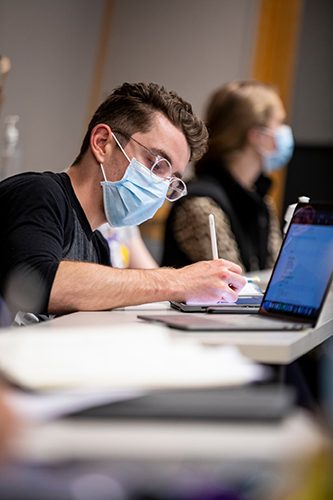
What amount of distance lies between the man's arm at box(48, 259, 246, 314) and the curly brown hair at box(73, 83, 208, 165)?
0.50 metres

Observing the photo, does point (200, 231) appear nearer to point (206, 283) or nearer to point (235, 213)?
point (235, 213)

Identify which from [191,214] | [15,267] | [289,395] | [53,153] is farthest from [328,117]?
[289,395]

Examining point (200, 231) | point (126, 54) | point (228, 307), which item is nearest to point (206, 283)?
point (228, 307)

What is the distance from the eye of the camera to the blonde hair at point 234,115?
2.49 metres

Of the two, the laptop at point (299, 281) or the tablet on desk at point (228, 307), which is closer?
the laptop at point (299, 281)

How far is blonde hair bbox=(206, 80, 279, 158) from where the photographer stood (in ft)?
8.16

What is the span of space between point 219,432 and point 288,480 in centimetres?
6

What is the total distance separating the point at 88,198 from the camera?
150 centimetres

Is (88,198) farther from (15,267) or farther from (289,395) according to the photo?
(289,395)

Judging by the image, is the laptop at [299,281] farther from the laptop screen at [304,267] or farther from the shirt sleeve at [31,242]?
the shirt sleeve at [31,242]

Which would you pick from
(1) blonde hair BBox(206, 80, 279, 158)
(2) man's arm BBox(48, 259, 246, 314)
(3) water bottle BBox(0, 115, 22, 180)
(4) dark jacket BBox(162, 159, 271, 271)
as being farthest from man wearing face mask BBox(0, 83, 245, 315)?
(3) water bottle BBox(0, 115, 22, 180)

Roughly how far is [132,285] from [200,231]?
96cm

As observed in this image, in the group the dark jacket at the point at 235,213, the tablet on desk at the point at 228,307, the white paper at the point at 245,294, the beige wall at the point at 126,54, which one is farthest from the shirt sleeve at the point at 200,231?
the beige wall at the point at 126,54

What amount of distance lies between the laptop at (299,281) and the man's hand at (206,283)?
3cm
